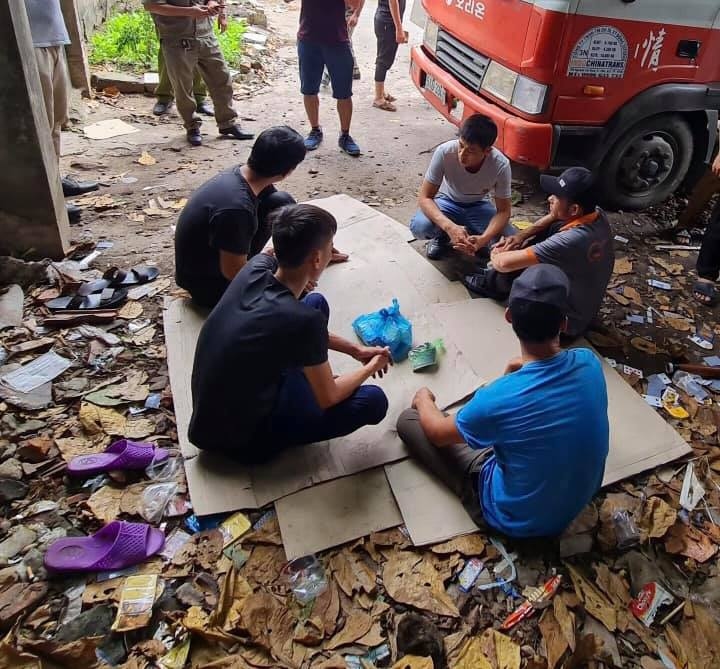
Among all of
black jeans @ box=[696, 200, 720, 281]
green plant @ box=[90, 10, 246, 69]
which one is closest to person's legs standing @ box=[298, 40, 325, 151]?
green plant @ box=[90, 10, 246, 69]

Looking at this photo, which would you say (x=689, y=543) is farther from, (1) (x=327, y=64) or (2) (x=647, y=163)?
(1) (x=327, y=64)

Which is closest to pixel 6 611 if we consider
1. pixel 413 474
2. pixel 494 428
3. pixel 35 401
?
pixel 35 401

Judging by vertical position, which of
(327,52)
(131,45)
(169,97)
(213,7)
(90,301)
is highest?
(213,7)

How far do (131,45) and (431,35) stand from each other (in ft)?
14.3

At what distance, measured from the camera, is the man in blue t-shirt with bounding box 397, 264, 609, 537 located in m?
2.05

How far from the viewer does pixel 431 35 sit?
549cm

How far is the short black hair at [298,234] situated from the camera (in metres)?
2.26

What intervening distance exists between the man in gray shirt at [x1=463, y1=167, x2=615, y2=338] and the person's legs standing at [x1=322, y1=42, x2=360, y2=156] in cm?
284

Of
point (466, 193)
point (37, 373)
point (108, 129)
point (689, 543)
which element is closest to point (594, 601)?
point (689, 543)

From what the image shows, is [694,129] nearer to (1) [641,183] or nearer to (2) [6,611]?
(1) [641,183]

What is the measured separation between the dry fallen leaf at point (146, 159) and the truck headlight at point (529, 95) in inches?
129

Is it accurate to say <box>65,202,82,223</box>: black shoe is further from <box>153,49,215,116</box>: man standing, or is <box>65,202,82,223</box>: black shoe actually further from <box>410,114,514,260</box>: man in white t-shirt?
<box>410,114,514,260</box>: man in white t-shirt

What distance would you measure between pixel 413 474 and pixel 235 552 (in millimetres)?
856

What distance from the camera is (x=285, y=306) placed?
7.40 feet
